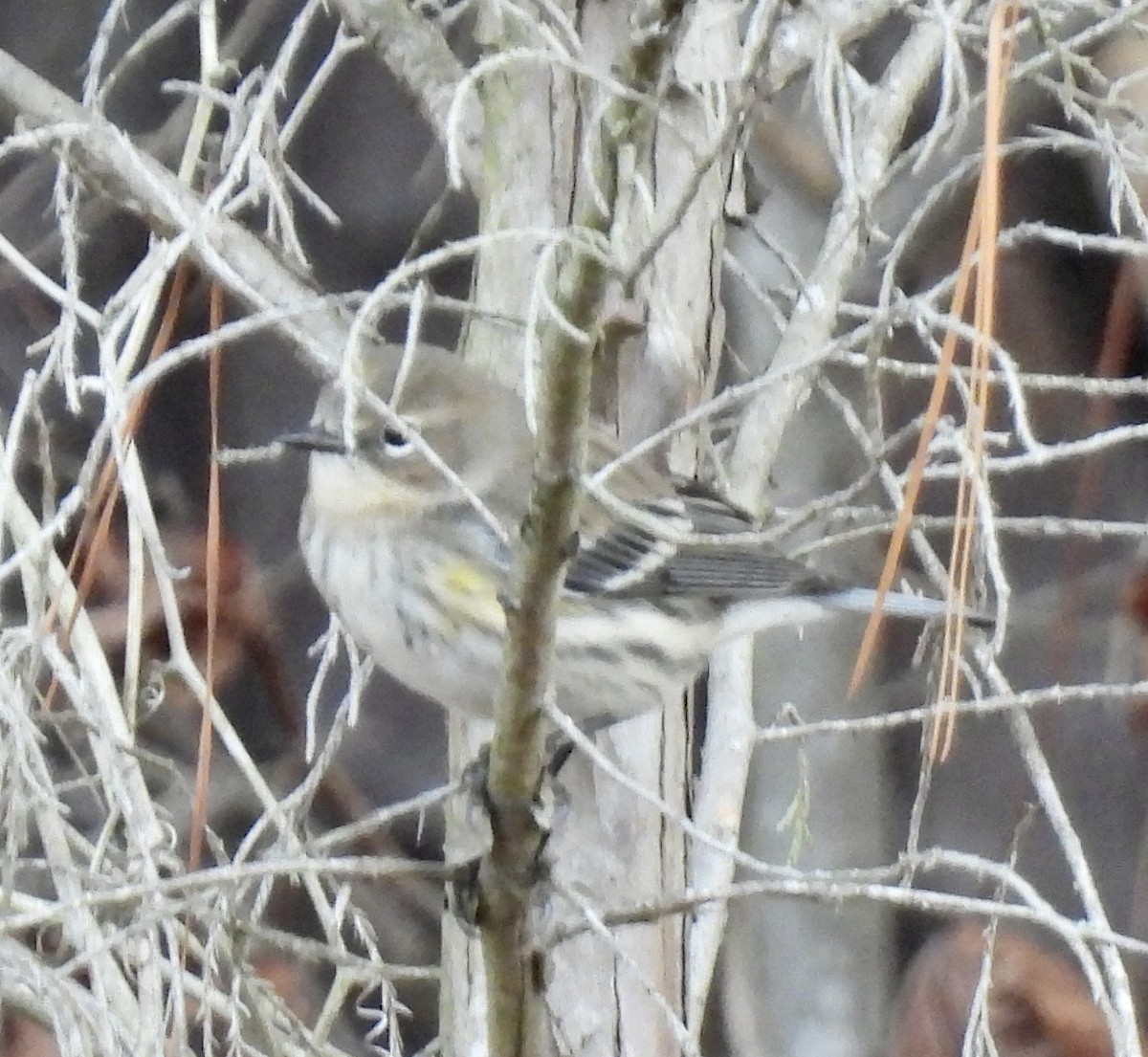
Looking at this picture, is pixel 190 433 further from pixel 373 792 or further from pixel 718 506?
pixel 718 506

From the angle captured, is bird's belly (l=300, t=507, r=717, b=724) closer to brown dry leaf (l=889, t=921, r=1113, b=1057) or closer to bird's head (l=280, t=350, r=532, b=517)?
bird's head (l=280, t=350, r=532, b=517)

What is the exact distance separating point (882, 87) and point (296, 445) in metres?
0.82

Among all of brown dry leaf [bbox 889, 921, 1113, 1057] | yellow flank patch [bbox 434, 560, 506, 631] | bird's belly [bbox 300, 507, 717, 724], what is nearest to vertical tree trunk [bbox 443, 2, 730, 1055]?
bird's belly [bbox 300, 507, 717, 724]

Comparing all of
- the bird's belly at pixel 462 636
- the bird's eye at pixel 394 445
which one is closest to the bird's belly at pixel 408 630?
the bird's belly at pixel 462 636

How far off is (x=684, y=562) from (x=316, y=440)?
1.76 feet

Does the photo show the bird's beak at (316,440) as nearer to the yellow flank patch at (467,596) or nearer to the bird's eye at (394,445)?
the bird's eye at (394,445)

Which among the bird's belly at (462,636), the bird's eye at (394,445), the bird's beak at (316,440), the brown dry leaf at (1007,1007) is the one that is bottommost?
the brown dry leaf at (1007,1007)

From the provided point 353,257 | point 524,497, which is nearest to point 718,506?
point 524,497

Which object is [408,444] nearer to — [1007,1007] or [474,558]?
[474,558]

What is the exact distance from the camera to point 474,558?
6.44 feet

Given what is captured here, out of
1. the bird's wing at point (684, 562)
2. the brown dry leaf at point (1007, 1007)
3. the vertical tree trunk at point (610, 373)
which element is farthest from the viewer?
the brown dry leaf at point (1007, 1007)

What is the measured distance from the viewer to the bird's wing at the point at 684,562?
197 cm

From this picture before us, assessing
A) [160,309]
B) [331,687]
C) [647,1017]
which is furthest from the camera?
[331,687]

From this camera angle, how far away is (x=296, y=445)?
6.24 feet
